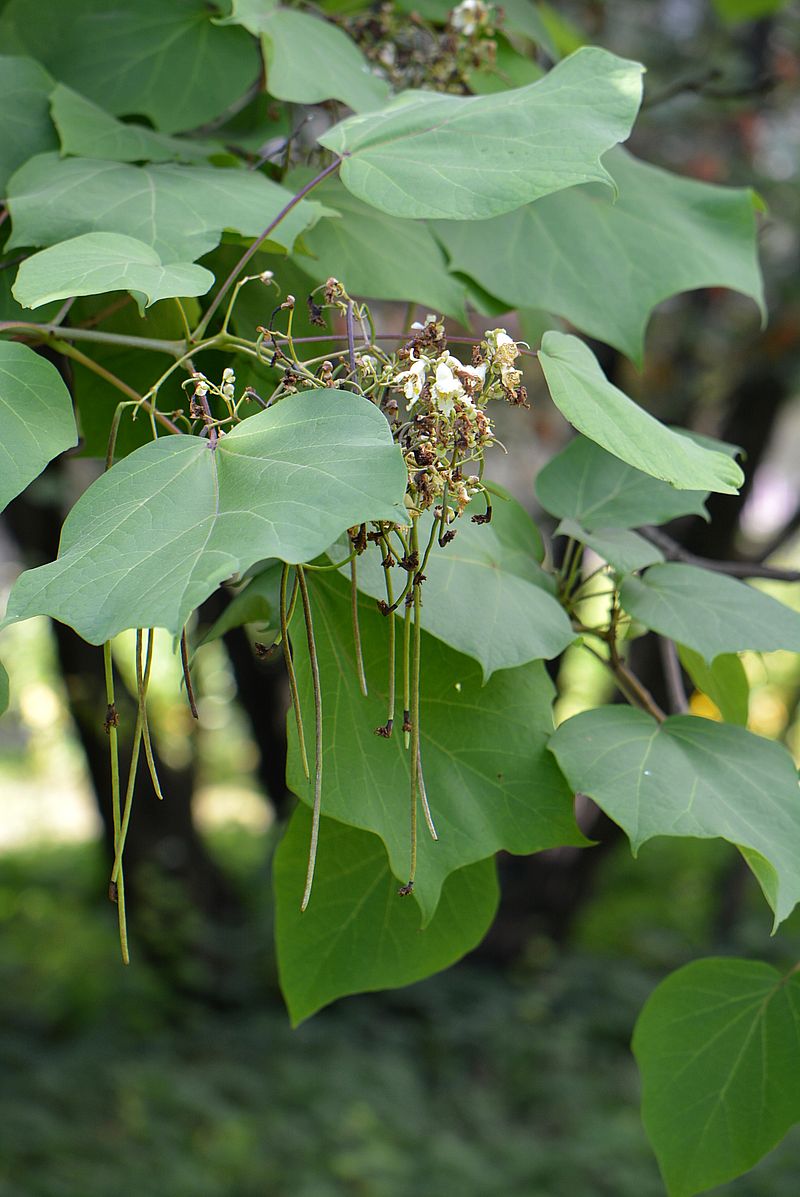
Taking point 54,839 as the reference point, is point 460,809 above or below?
above

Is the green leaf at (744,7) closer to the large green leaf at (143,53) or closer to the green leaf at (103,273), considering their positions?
the large green leaf at (143,53)

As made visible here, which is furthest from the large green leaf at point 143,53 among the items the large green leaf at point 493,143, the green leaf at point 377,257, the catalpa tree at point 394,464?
the large green leaf at point 493,143

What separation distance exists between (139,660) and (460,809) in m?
0.22

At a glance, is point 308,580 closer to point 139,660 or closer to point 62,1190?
point 139,660

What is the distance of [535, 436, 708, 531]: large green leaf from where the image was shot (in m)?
0.82

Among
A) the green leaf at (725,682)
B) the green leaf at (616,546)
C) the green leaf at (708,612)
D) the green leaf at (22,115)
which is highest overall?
the green leaf at (22,115)

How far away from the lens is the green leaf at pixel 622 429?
0.52 metres

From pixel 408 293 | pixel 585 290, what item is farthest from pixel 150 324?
pixel 585 290

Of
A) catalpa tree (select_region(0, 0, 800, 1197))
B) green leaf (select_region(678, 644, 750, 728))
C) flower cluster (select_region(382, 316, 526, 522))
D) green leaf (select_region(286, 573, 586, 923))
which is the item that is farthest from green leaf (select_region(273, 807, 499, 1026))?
flower cluster (select_region(382, 316, 526, 522))

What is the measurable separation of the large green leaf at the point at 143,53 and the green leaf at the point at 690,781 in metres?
0.58

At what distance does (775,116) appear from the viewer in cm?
361

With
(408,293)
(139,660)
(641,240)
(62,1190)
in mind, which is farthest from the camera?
(62,1190)

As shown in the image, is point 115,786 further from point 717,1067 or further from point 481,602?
point 717,1067

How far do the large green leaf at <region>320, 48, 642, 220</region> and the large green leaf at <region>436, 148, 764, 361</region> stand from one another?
0.19 meters
